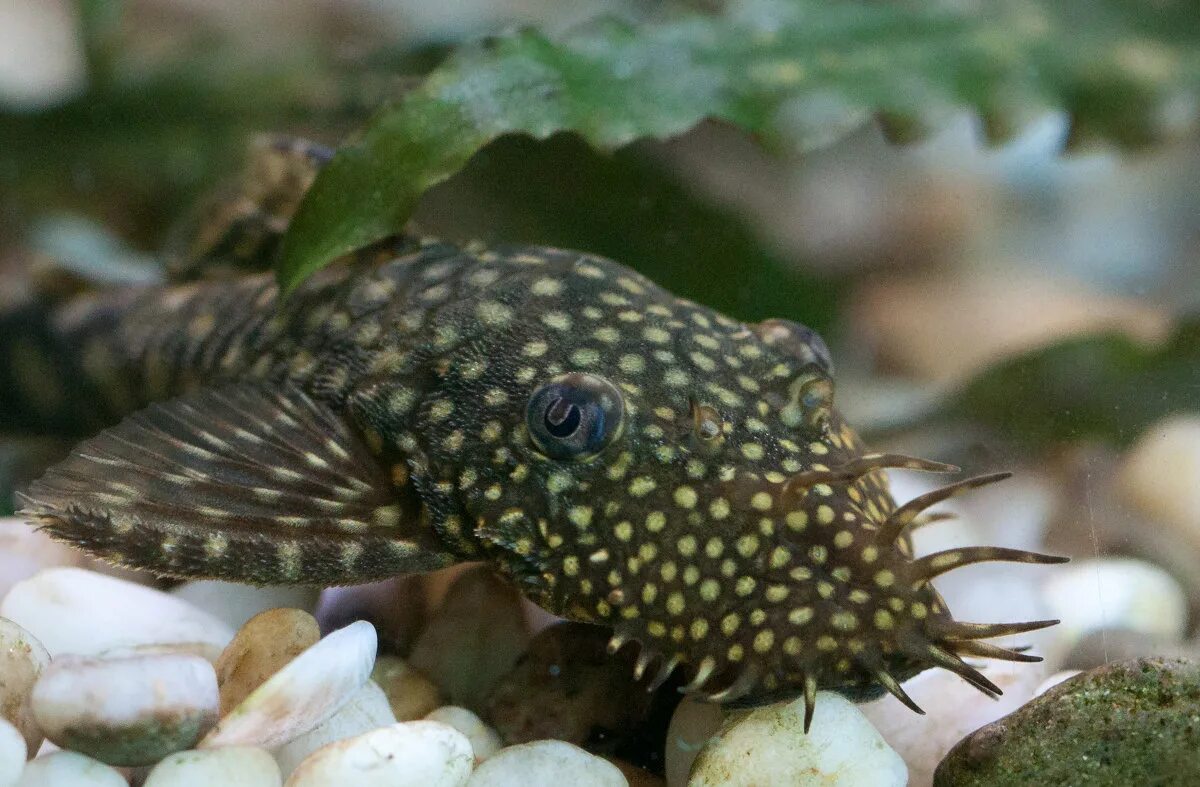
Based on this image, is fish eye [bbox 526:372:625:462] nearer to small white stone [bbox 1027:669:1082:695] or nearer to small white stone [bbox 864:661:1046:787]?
small white stone [bbox 864:661:1046:787]

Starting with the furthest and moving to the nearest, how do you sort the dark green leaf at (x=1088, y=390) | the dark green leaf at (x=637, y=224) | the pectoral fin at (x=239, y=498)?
the dark green leaf at (x=637, y=224) < the dark green leaf at (x=1088, y=390) < the pectoral fin at (x=239, y=498)

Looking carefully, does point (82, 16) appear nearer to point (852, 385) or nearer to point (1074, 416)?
point (852, 385)

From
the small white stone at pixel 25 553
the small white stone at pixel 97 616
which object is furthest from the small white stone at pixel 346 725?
the small white stone at pixel 25 553

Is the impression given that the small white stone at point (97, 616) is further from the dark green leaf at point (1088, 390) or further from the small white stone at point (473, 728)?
the dark green leaf at point (1088, 390)

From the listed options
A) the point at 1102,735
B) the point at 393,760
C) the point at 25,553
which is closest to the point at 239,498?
the point at 25,553

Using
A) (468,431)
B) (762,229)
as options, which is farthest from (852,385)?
(468,431)

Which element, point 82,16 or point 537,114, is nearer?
point 537,114

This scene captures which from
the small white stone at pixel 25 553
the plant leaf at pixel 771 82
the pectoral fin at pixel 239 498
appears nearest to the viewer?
the pectoral fin at pixel 239 498
